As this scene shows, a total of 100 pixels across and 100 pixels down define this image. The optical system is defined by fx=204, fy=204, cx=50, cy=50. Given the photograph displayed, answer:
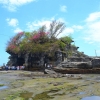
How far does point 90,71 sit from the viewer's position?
32.9 meters

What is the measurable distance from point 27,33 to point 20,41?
9.06 ft

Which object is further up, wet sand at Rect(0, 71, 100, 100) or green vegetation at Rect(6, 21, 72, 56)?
green vegetation at Rect(6, 21, 72, 56)

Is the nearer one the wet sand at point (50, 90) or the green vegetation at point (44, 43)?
the wet sand at point (50, 90)

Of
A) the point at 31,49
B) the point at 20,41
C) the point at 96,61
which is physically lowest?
the point at 96,61

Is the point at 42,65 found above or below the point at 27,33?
below

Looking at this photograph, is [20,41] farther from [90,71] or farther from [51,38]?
[90,71]

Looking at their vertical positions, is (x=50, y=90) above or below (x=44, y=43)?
below

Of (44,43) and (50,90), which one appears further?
(44,43)

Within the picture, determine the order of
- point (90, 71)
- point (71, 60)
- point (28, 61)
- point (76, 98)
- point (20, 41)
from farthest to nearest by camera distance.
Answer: point (20, 41)
point (28, 61)
point (71, 60)
point (90, 71)
point (76, 98)

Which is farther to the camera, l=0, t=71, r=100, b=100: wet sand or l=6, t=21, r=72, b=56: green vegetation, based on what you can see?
l=6, t=21, r=72, b=56: green vegetation

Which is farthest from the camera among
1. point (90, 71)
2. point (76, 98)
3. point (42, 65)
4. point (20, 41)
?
point (20, 41)

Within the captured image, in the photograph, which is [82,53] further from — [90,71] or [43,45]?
[90,71]

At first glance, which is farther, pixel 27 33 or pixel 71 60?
pixel 27 33

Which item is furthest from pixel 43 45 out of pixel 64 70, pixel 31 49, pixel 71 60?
pixel 64 70
